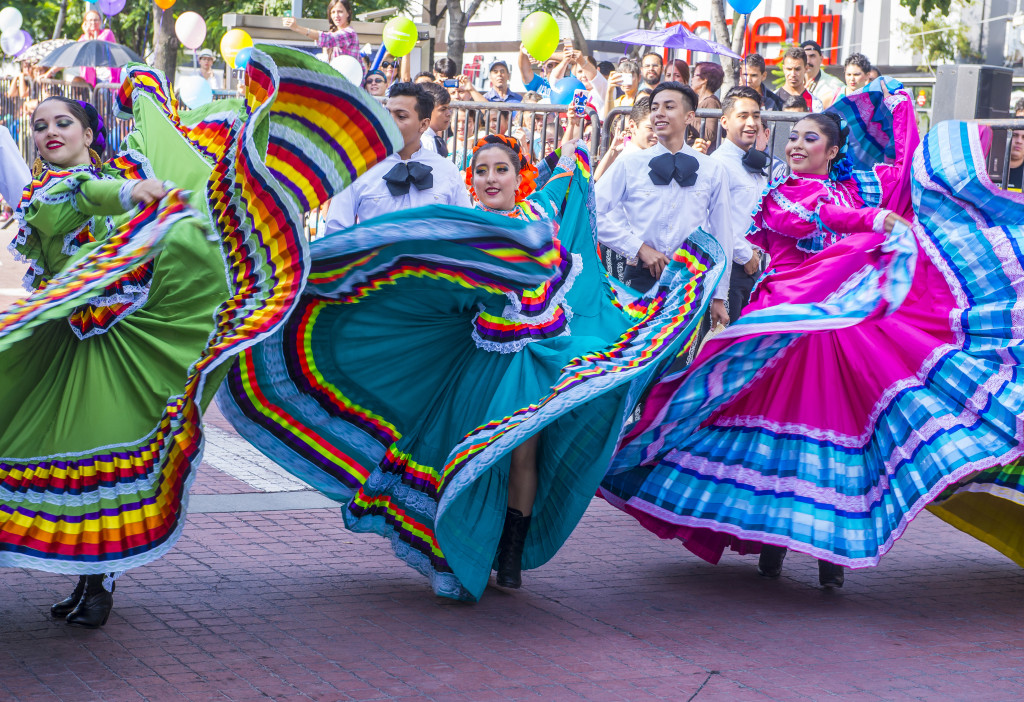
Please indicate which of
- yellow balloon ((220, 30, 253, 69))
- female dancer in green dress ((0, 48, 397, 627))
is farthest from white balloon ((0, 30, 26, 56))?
female dancer in green dress ((0, 48, 397, 627))

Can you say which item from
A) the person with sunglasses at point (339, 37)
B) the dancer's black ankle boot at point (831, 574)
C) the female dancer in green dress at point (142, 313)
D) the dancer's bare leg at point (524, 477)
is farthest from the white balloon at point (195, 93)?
the dancer's black ankle boot at point (831, 574)

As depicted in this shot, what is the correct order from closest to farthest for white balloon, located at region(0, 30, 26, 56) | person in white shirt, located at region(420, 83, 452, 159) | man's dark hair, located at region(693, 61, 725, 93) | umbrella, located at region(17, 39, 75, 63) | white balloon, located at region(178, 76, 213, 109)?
1. person in white shirt, located at region(420, 83, 452, 159)
2. man's dark hair, located at region(693, 61, 725, 93)
3. white balloon, located at region(178, 76, 213, 109)
4. umbrella, located at region(17, 39, 75, 63)
5. white balloon, located at region(0, 30, 26, 56)

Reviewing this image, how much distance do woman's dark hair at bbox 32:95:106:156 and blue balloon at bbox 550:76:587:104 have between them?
6.55m

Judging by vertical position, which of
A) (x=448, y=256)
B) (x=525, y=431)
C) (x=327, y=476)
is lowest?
(x=327, y=476)

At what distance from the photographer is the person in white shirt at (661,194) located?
655 cm

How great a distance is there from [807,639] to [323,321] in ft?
6.49

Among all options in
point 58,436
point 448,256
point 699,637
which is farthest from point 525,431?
point 58,436

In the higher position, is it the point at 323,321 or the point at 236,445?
the point at 323,321

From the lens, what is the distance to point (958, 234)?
15.4ft

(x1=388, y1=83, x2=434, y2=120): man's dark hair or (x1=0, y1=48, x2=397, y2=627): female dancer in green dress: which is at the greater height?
(x1=388, y1=83, x2=434, y2=120): man's dark hair

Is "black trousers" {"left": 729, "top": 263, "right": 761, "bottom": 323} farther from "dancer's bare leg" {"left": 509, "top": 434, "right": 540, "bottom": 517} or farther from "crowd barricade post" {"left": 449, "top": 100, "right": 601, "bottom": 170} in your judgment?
"dancer's bare leg" {"left": 509, "top": 434, "right": 540, "bottom": 517}

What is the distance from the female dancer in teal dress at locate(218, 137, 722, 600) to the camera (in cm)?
424

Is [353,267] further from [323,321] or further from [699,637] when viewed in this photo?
[699,637]

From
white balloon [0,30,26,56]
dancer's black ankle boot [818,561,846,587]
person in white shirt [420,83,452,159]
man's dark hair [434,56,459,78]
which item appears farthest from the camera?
white balloon [0,30,26,56]
